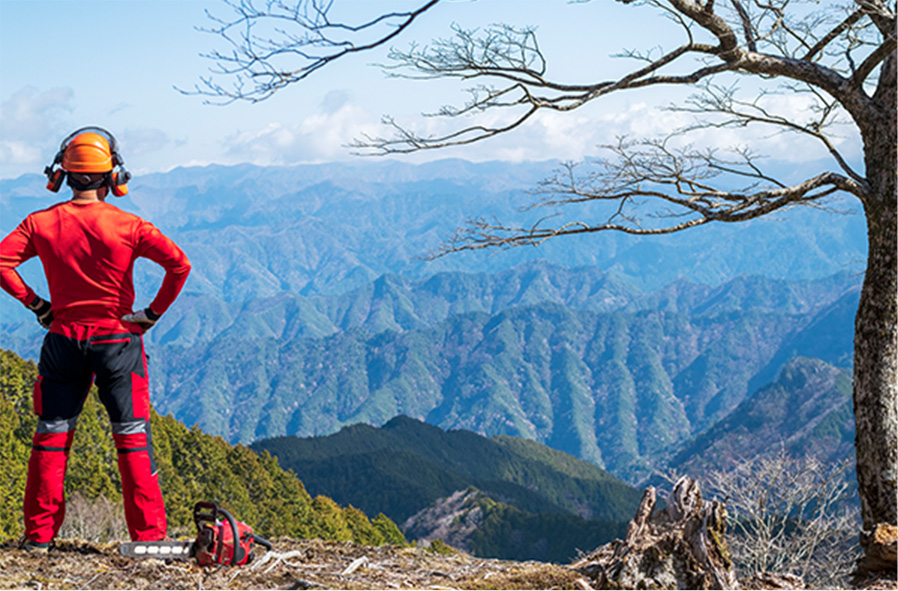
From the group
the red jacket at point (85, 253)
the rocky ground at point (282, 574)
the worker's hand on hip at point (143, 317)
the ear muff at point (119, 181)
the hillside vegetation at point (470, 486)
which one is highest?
the ear muff at point (119, 181)

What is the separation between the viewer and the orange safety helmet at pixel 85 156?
5539 millimetres

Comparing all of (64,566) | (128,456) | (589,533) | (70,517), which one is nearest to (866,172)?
(128,456)

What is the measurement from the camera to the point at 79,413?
18.5 feet

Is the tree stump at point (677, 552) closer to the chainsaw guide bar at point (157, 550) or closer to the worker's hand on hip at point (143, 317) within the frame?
the chainsaw guide bar at point (157, 550)

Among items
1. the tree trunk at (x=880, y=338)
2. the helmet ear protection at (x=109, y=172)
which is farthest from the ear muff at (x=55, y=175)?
the tree trunk at (x=880, y=338)

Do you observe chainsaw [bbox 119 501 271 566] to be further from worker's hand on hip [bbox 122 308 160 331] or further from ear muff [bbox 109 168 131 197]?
ear muff [bbox 109 168 131 197]

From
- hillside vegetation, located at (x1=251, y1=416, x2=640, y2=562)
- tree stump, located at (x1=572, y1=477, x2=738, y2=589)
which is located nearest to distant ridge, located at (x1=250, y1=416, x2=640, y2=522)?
hillside vegetation, located at (x1=251, y1=416, x2=640, y2=562)

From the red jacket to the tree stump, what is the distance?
3353 millimetres

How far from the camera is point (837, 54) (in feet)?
27.1

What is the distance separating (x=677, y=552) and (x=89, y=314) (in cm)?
407

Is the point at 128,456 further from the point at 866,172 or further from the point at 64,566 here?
the point at 866,172

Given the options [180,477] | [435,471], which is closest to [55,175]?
[180,477]

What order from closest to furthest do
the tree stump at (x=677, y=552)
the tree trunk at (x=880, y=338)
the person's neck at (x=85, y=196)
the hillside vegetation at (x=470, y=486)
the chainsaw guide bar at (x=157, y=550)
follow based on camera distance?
the tree stump at (x=677, y=552) < the chainsaw guide bar at (x=157, y=550) < the person's neck at (x=85, y=196) < the tree trunk at (x=880, y=338) < the hillside vegetation at (x=470, y=486)

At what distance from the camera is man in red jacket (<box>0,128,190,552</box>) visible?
5.43m
